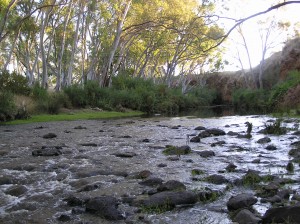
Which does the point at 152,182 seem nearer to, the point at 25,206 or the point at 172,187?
the point at 172,187

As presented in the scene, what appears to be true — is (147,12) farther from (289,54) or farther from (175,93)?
(289,54)

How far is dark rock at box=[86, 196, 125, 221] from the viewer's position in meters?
3.55

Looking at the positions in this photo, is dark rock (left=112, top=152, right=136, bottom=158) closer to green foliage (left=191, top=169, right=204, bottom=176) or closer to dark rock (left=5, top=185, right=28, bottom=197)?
green foliage (left=191, top=169, right=204, bottom=176)

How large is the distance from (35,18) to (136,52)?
13777mm

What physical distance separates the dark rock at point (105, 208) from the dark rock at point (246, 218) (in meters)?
1.19

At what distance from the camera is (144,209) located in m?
3.79

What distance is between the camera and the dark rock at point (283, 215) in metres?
2.95

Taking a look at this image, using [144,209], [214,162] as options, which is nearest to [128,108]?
[214,162]

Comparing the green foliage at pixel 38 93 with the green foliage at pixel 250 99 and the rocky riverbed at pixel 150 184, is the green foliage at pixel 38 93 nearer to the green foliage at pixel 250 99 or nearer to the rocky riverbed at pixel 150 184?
the rocky riverbed at pixel 150 184

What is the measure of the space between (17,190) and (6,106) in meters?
11.5

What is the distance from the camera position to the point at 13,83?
59.2ft

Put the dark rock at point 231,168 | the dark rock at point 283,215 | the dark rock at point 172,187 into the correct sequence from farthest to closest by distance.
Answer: the dark rock at point 231,168
the dark rock at point 172,187
the dark rock at point 283,215

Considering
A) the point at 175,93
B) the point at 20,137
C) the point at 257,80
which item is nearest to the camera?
the point at 20,137

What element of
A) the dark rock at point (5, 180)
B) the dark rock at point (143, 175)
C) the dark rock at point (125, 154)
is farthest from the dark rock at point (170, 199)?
the dark rock at point (125, 154)
